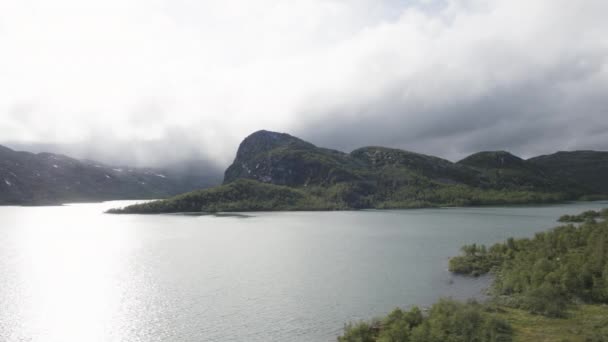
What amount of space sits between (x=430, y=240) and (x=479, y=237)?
19202 millimetres

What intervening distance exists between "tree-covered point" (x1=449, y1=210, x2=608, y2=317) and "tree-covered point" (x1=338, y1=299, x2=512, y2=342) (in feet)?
34.6

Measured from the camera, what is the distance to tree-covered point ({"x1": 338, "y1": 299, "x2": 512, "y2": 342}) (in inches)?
1585

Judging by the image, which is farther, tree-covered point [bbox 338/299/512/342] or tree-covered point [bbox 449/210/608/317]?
tree-covered point [bbox 449/210/608/317]

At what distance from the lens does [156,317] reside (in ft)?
188

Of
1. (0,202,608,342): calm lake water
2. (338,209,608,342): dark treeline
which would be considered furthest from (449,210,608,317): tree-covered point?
(0,202,608,342): calm lake water

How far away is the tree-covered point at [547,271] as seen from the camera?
5284 centimetres

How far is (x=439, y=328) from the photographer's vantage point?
41.3 m

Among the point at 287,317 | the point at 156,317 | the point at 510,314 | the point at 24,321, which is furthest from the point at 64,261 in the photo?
the point at 510,314

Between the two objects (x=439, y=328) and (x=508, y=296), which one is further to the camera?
(x=508, y=296)

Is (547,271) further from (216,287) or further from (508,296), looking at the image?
(216,287)

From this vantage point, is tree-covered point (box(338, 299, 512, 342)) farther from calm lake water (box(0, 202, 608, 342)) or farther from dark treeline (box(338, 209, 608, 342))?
calm lake water (box(0, 202, 608, 342))

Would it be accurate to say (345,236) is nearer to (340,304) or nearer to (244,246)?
(244,246)

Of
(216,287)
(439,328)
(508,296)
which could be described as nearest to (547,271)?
(508,296)

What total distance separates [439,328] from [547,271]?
34.3 meters
